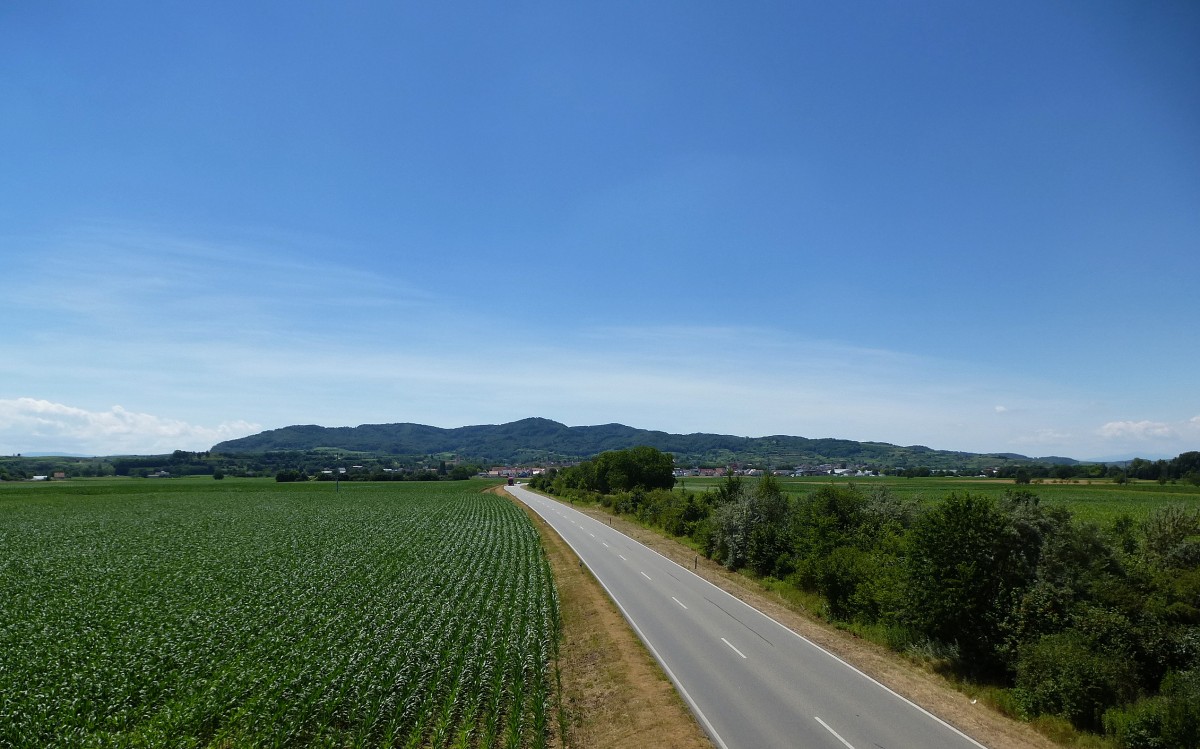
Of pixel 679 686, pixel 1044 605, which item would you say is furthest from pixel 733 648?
pixel 1044 605

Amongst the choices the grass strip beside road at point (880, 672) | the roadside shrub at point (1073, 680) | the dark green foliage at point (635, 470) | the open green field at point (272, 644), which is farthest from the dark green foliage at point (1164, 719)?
the dark green foliage at point (635, 470)

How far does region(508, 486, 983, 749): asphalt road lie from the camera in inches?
555

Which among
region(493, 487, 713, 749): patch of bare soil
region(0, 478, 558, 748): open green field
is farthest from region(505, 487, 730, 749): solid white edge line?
region(0, 478, 558, 748): open green field

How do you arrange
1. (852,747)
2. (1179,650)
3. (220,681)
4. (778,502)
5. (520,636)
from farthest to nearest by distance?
(778,502)
(520,636)
(1179,650)
(220,681)
(852,747)

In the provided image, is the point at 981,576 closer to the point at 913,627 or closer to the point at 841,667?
the point at 913,627

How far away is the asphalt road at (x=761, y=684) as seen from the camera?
14109mm

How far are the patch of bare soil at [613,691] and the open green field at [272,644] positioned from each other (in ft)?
2.69

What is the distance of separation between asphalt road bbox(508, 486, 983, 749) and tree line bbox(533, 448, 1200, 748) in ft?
11.5

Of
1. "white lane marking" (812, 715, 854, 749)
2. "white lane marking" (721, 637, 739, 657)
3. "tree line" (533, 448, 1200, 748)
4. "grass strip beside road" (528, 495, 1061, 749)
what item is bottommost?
"grass strip beside road" (528, 495, 1061, 749)

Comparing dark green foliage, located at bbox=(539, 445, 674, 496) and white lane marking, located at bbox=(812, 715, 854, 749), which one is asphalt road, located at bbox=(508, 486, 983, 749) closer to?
white lane marking, located at bbox=(812, 715, 854, 749)

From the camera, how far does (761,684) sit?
57.0 ft

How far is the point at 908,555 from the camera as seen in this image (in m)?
Answer: 22.3

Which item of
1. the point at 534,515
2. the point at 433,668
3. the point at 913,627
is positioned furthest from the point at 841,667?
the point at 534,515

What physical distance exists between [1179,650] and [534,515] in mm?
62353
